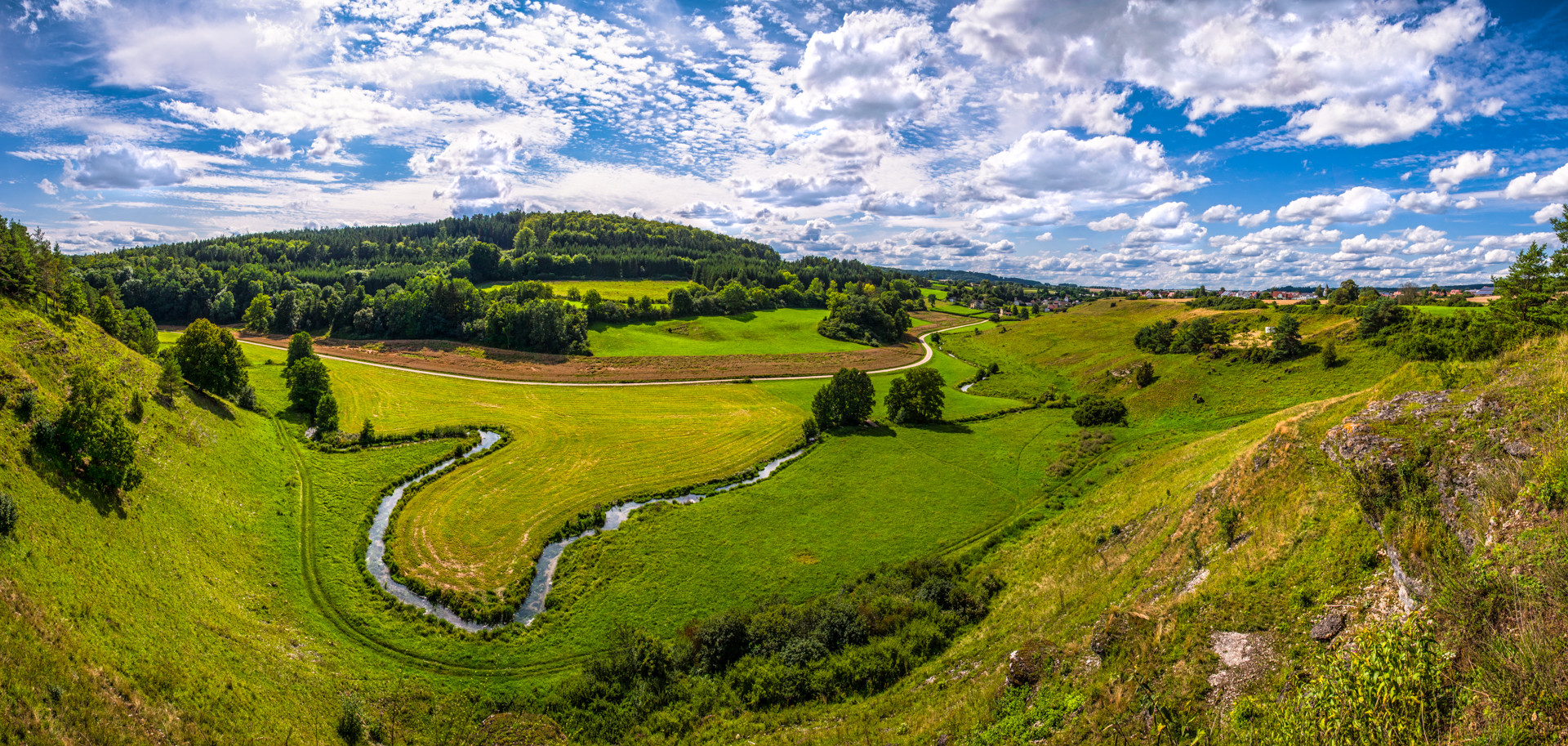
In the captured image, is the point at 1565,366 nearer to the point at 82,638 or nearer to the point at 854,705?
the point at 854,705

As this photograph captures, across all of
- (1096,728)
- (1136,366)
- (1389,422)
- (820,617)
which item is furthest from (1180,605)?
(1136,366)

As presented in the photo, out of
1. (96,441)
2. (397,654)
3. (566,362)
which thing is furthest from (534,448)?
(566,362)

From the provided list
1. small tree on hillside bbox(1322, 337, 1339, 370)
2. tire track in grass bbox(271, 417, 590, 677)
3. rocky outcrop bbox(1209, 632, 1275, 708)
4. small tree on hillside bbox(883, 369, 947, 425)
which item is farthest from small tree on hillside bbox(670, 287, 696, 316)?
rocky outcrop bbox(1209, 632, 1275, 708)

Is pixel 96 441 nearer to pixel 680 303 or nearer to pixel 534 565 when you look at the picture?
pixel 534 565

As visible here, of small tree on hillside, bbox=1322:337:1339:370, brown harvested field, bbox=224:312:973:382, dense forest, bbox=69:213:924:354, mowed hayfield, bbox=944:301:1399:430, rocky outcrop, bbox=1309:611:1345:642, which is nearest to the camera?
rocky outcrop, bbox=1309:611:1345:642

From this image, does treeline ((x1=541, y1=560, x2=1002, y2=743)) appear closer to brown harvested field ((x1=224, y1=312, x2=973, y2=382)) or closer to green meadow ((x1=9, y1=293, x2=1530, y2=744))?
green meadow ((x1=9, y1=293, x2=1530, y2=744))

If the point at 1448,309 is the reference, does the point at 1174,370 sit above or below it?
below
